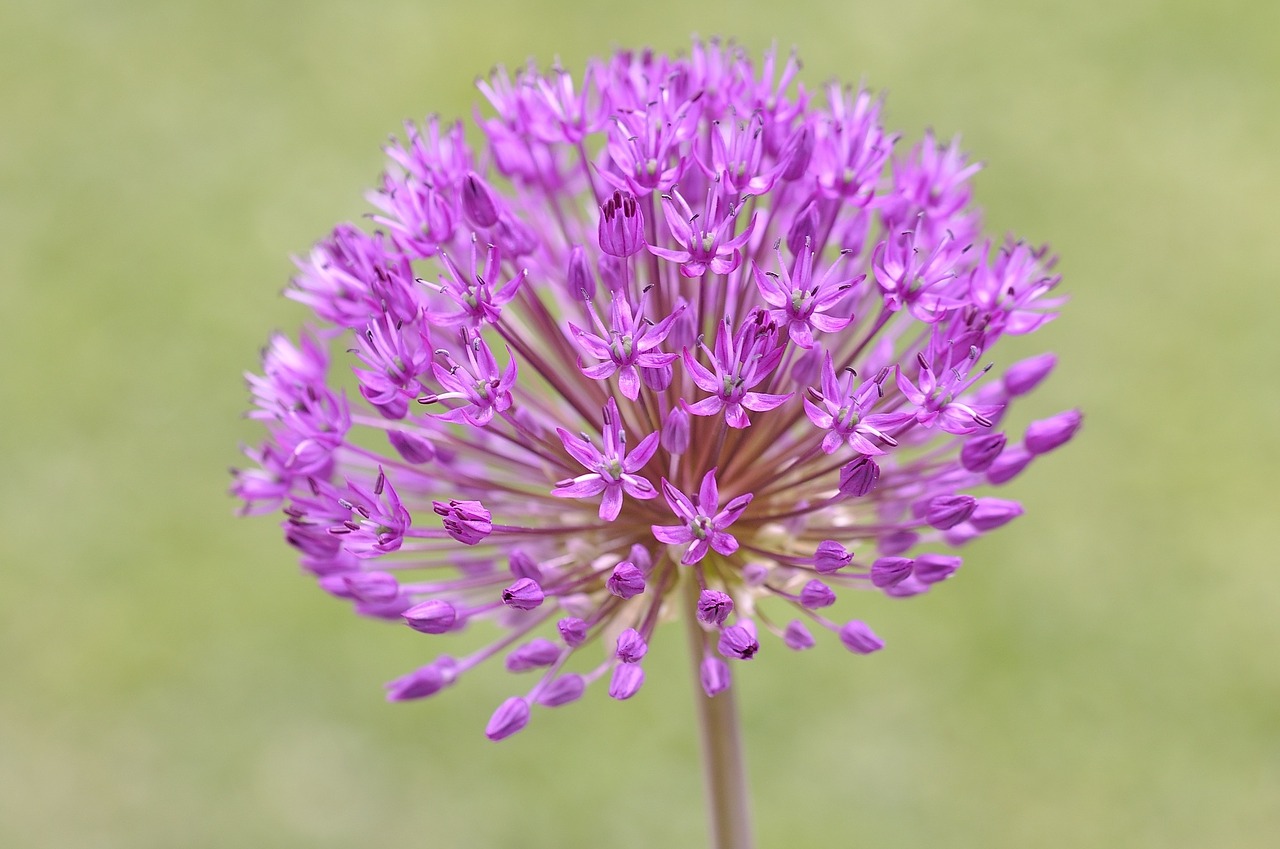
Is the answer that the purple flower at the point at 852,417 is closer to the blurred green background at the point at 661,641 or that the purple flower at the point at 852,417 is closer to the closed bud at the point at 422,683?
the closed bud at the point at 422,683

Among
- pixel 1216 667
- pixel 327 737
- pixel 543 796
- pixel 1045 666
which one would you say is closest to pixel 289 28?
pixel 327 737

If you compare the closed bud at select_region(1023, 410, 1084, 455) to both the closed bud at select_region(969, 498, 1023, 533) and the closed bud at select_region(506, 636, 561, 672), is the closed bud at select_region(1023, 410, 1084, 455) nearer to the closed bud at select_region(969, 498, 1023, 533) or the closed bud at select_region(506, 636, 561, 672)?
the closed bud at select_region(969, 498, 1023, 533)

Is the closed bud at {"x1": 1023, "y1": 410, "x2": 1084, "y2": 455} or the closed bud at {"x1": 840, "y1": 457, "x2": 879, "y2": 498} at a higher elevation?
the closed bud at {"x1": 1023, "y1": 410, "x2": 1084, "y2": 455}

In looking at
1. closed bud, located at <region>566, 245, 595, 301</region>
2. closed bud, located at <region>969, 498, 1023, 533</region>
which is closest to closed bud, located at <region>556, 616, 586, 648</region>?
closed bud, located at <region>566, 245, 595, 301</region>

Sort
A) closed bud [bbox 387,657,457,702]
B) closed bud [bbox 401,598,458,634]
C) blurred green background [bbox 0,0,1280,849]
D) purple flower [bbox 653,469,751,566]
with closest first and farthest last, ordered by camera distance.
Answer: purple flower [bbox 653,469,751,566] → closed bud [bbox 401,598,458,634] → closed bud [bbox 387,657,457,702] → blurred green background [bbox 0,0,1280,849]

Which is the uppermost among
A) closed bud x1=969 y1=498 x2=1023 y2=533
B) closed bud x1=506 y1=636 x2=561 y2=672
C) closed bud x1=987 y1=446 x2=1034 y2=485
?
closed bud x1=987 y1=446 x2=1034 y2=485

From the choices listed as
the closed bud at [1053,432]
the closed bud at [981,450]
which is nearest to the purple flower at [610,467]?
the closed bud at [981,450]

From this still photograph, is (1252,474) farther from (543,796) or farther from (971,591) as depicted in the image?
(543,796)
